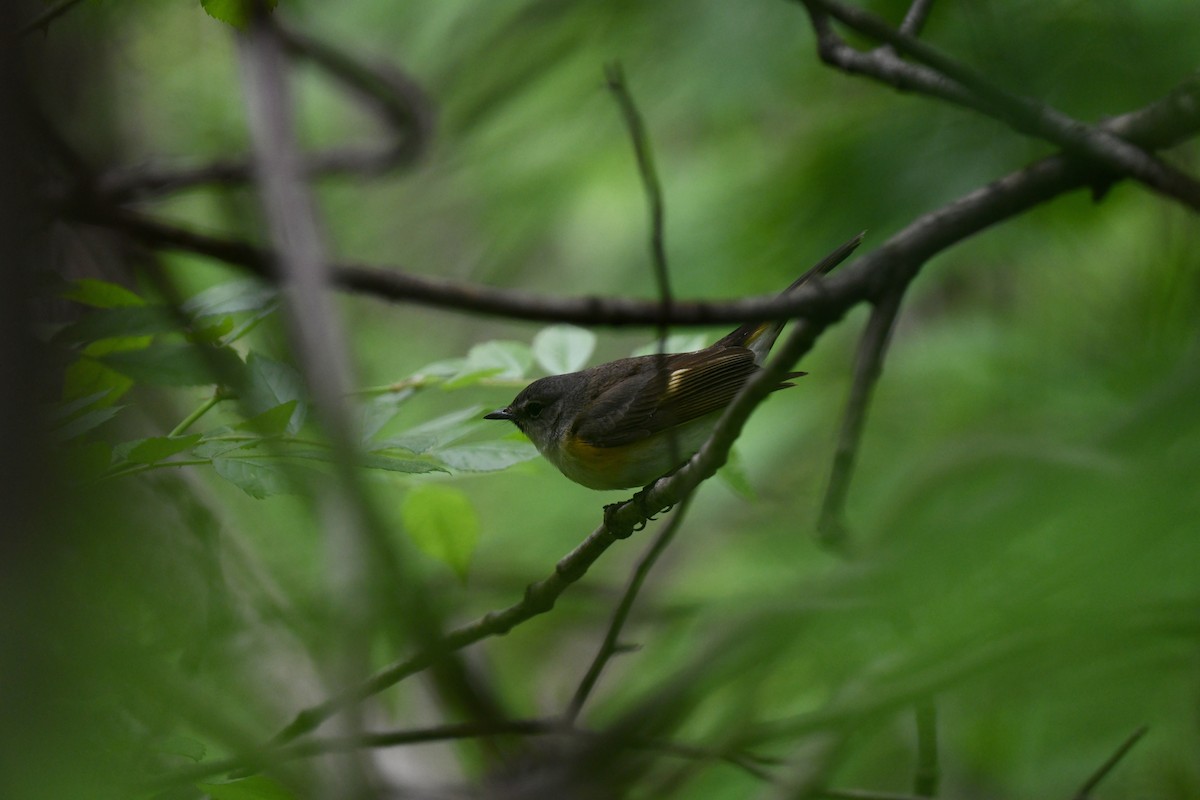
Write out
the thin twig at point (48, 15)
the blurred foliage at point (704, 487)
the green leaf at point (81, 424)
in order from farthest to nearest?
the green leaf at point (81, 424), the thin twig at point (48, 15), the blurred foliage at point (704, 487)

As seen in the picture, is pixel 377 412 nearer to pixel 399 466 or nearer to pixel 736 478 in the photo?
pixel 399 466

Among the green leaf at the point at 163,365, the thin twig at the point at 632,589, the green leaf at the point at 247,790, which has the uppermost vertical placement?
the green leaf at the point at 163,365

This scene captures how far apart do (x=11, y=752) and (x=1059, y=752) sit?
211 cm

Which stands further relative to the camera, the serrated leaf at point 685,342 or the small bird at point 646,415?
the small bird at point 646,415

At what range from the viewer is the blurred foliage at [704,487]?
3.45 feet

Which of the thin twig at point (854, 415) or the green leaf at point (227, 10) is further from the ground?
the green leaf at point (227, 10)

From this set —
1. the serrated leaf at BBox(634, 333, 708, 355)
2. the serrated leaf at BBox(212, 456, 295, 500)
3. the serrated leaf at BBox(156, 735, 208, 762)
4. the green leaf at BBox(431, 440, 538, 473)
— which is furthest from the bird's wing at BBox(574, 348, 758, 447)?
the serrated leaf at BBox(156, 735, 208, 762)

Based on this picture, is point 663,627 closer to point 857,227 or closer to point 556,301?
point 857,227

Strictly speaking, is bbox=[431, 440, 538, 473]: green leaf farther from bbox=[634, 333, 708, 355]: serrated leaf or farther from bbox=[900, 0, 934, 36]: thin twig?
bbox=[900, 0, 934, 36]: thin twig

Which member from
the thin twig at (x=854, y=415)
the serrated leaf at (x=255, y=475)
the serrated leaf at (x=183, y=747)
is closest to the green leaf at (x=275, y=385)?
the serrated leaf at (x=255, y=475)

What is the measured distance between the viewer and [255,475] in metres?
1.43

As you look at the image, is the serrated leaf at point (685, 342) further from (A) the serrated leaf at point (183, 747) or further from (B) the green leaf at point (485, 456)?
(A) the serrated leaf at point (183, 747)

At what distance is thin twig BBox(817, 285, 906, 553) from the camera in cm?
174

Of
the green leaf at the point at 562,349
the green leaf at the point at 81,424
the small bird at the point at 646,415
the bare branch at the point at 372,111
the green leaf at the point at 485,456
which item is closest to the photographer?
the green leaf at the point at 81,424
